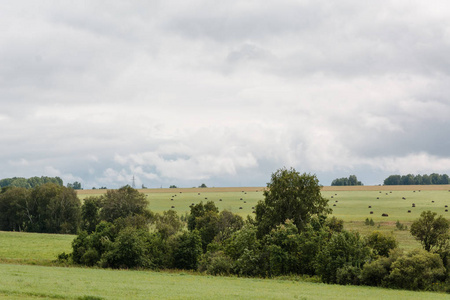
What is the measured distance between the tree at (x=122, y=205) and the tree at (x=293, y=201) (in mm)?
37993

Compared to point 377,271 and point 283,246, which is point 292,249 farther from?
point 377,271

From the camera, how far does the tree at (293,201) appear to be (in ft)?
183

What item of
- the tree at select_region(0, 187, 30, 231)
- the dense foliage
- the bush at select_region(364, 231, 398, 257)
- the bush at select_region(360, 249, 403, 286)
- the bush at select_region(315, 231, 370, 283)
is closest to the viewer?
the bush at select_region(360, 249, 403, 286)

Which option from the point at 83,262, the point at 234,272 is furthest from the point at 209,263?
the point at 83,262

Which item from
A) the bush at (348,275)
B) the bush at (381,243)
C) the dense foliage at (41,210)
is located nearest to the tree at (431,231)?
the bush at (381,243)

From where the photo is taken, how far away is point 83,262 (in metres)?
55.9

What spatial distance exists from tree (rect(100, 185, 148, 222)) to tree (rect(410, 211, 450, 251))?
184 ft

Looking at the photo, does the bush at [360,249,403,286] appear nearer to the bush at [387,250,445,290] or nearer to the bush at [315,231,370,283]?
the bush at [387,250,445,290]

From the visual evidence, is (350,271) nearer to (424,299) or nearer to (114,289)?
(424,299)

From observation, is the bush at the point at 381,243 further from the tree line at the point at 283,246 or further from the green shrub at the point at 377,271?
the green shrub at the point at 377,271

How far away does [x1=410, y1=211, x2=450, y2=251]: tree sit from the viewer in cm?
4316

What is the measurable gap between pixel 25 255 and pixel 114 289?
40.8 m

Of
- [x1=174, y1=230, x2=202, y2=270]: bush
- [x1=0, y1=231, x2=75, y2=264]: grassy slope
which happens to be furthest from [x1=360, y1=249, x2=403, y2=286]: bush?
[x1=0, y1=231, x2=75, y2=264]: grassy slope

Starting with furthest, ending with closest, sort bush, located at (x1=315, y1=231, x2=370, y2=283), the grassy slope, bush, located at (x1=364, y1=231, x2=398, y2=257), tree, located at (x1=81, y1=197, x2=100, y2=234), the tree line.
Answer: tree, located at (x1=81, y1=197, x2=100, y2=234) → the grassy slope → bush, located at (x1=364, y1=231, x2=398, y2=257) → bush, located at (x1=315, y1=231, x2=370, y2=283) → the tree line
